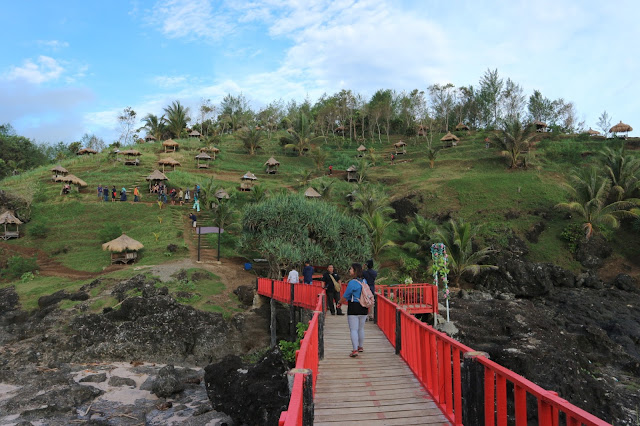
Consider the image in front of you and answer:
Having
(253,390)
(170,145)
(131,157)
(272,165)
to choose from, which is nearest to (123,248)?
(253,390)

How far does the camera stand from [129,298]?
656 inches

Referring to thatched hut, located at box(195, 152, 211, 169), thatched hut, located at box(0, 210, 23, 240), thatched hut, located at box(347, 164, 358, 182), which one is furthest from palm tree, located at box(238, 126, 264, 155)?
thatched hut, located at box(0, 210, 23, 240)

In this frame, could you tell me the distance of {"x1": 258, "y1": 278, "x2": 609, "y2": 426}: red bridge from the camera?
10.8 ft

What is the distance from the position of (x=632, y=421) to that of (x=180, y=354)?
1532 cm

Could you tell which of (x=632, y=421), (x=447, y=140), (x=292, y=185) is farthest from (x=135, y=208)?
(x=447, y=140)

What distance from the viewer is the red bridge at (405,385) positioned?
3285 millimetres

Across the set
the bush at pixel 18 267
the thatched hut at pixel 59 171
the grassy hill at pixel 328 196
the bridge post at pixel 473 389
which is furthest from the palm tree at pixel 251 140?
the bridge post at pixel 473 389

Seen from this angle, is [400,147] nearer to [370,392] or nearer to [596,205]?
[596,205]

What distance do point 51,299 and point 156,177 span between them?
1818cm

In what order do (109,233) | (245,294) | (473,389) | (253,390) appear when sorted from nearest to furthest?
(473,389)
(253,390)
(245,294)
(109,233)

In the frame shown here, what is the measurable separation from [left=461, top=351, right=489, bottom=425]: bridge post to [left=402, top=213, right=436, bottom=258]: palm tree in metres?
22.5

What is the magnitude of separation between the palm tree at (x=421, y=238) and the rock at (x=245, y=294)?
1256 cm

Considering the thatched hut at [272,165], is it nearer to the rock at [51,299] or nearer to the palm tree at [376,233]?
the palm tree at [376,233]

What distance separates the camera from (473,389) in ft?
13.2
